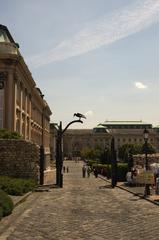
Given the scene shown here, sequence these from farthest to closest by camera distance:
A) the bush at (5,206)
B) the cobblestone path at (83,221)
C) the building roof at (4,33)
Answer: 1. the building roof at (4,33)
2. the bush at (5,206)
3. the cobblestone path at (83,221)

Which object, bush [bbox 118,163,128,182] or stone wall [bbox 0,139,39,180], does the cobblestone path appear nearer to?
stone wall [bbox 0,139,39,180]

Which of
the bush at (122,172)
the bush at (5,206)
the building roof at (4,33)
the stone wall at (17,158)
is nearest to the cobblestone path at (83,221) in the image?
the bush at (5,206)

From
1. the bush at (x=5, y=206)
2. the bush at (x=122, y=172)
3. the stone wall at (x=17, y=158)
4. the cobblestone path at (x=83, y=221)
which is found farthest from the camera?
the bush at (x=122, y=172)

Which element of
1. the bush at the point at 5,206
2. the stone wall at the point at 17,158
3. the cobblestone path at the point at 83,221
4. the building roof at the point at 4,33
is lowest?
the cobblestone path at the point at 83,221

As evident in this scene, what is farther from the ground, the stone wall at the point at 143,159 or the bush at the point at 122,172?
the stone wall at the point at 143,159

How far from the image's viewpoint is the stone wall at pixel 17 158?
112 ft

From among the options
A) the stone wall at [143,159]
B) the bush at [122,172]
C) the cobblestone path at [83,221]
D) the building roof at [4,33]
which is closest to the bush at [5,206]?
the cobblestone path at [83,221]

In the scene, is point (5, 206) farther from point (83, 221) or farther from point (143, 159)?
point (143, 159)

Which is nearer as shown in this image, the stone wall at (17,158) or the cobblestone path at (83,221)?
the cobblestone path at (83,221)

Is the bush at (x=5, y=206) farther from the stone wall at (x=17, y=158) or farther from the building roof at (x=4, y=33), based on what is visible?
the building roof at (x=4, y=33)

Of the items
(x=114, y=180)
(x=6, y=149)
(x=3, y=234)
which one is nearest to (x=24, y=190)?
(x=6, y=149)

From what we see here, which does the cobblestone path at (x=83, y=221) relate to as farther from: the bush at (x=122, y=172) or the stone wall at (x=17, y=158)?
the bush at (x=122, y=172)

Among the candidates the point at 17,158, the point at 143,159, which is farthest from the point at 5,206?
the point at 143,159

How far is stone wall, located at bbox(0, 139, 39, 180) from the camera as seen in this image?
34.1m
